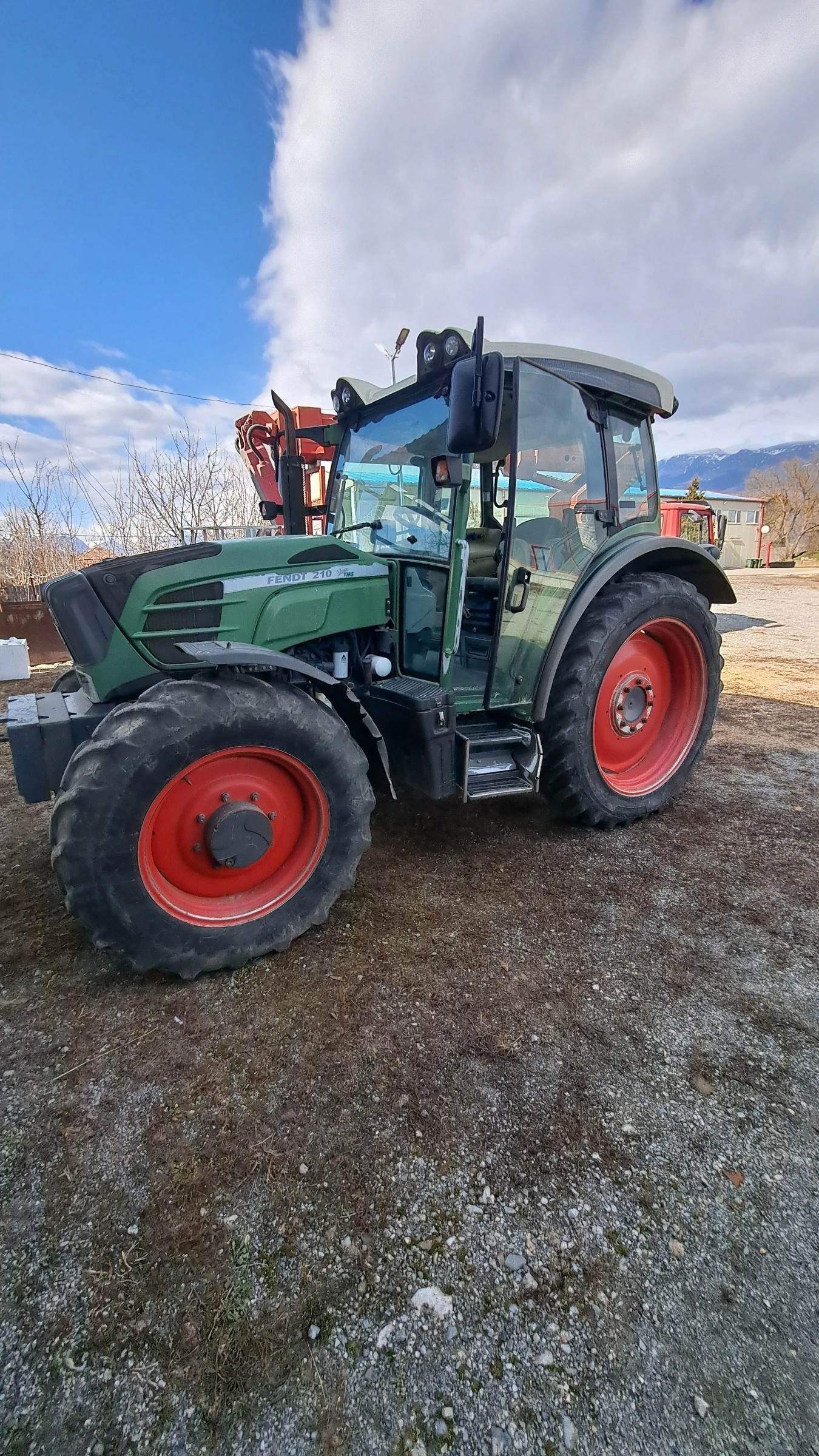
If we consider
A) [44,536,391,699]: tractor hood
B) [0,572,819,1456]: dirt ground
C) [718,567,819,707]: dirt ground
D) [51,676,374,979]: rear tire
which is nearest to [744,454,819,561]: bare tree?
[718,567,819,707]: dirt ground

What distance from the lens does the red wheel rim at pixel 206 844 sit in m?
2.19

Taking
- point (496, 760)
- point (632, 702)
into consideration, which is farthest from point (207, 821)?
point (632, 702)

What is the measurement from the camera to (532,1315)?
130 centimetres

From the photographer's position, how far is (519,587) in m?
3.02

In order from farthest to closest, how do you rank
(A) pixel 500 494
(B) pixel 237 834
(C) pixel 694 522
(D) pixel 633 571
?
(C) pixel 694 522, (D) pixel 633 571, (A) pixel 500 494, (B) pixel 237 834

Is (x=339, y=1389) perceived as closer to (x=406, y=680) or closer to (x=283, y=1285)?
(x=283, y=1285)

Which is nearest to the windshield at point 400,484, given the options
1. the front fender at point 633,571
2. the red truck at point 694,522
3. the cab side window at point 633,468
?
the front fender at point 633,571

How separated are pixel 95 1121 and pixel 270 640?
167 cm

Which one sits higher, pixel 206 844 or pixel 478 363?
pixel 478 363

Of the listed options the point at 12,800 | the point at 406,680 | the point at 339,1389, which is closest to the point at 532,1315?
the point at 339,1389

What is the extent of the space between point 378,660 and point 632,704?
4.82ft

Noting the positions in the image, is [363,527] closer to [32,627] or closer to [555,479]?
[555,479]

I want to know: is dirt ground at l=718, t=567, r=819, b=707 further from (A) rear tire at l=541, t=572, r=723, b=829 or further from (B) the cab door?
(B) the cab door

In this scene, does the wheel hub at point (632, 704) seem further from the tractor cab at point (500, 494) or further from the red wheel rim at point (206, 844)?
the red wheel rim at point (206, 844)
